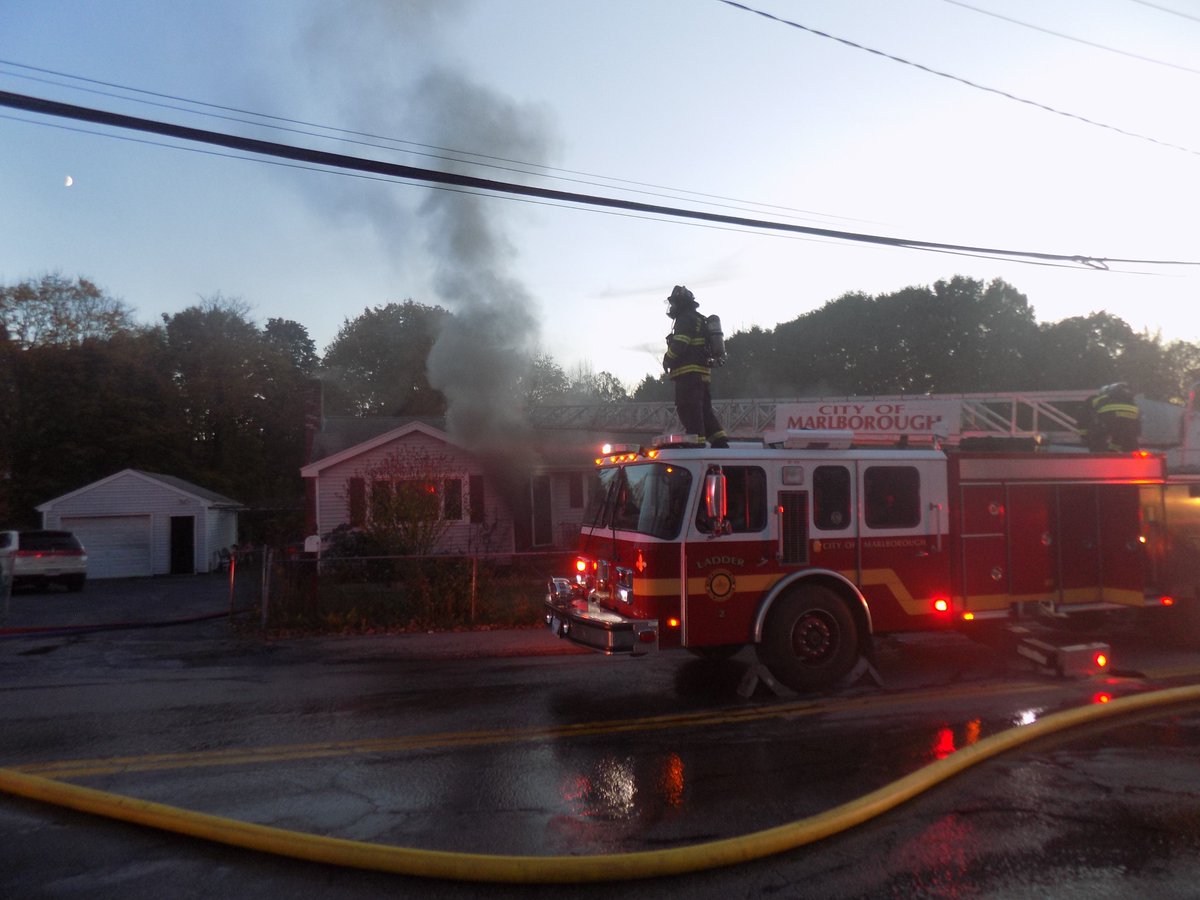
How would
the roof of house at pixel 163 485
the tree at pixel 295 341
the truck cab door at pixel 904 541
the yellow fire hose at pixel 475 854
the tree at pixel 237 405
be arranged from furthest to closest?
the tree at pixel 295 341 → the tree at pixel 237 405 → the roof of house at pixel 163 485 → the truck cab door at pixel 904 541 → the yellow fire hose at pixel 475 854

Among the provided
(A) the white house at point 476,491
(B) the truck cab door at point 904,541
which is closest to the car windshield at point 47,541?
(A) the white house at point 476,491

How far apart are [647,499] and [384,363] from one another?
Answer: 4608cm

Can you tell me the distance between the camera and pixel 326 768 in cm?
612

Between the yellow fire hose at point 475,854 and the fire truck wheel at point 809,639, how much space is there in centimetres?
242

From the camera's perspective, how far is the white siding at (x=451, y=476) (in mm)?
23219

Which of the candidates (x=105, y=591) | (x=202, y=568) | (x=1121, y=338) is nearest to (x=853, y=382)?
(x=1121, y=338)

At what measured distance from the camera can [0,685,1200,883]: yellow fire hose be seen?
4348 mm

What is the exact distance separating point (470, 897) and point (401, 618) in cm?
893

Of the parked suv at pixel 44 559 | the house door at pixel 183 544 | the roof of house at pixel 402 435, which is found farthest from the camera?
the house door at pixel 183 544

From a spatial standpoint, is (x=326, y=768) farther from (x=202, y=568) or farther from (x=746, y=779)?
(x=202, y=568)

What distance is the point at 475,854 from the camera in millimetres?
4516

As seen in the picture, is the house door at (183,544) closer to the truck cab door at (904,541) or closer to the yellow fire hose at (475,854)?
the yellow fire hose at (475,854)

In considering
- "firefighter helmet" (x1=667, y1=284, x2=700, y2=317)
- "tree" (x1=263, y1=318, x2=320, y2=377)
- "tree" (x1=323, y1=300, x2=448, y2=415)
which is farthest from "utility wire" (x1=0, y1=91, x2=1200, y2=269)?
"tree" (x1=263, y1=318, x2=320, y2=377)

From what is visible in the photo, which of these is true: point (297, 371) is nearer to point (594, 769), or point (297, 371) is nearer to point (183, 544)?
point (183, 544)
